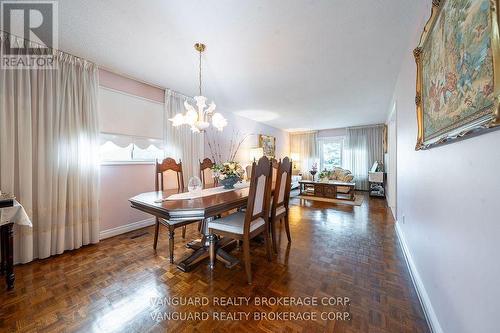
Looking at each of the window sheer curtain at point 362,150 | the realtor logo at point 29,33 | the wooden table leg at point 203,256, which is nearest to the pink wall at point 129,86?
the realtor logo at point 29,33

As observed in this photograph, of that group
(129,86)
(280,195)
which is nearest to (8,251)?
(129,86)

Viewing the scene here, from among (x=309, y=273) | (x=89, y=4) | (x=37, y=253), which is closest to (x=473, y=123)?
(x=309, y=273)

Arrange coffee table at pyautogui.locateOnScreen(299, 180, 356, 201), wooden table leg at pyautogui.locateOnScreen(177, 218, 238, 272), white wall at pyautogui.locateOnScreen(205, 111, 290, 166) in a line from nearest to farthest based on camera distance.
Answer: wooden table leg at pyautogui.locateOnScreen(177, 218, 238, 272) < white wall at pyautogui.locateOnScreen(205, 111, 290, 166) < coffee table at pyautogui.locateOnScreen(299, 180, 356, 201)

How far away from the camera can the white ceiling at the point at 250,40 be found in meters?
1.59

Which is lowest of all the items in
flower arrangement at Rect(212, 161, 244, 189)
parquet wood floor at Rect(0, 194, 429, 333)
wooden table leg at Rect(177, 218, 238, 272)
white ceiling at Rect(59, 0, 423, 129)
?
parquet wood floor at Rect(0, 194, 429, 333)

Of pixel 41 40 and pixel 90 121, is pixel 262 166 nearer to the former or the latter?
pixel 90 121

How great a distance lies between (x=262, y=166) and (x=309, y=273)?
1.15 metres

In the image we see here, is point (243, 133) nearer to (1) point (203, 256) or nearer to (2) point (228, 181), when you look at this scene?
(2) point (228, 181)

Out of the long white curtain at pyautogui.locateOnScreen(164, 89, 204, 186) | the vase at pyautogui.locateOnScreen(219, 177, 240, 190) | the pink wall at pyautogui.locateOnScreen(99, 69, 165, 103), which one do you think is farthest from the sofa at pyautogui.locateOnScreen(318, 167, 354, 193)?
the pink wall at pyautogui.locateOnScreen(99, 69, 165, 103)

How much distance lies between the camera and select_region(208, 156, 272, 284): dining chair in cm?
165

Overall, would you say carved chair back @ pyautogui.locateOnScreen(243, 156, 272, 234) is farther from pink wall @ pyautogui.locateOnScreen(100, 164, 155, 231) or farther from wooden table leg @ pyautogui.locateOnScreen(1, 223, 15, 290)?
pink wall @ pyautogui.locateOnScreen(100, 164, 155, 231)

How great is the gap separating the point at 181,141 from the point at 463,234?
3688 mm

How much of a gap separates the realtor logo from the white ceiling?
0.33 ft

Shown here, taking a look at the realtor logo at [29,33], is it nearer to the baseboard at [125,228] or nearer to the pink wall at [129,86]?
the pink wall at [129,86]
